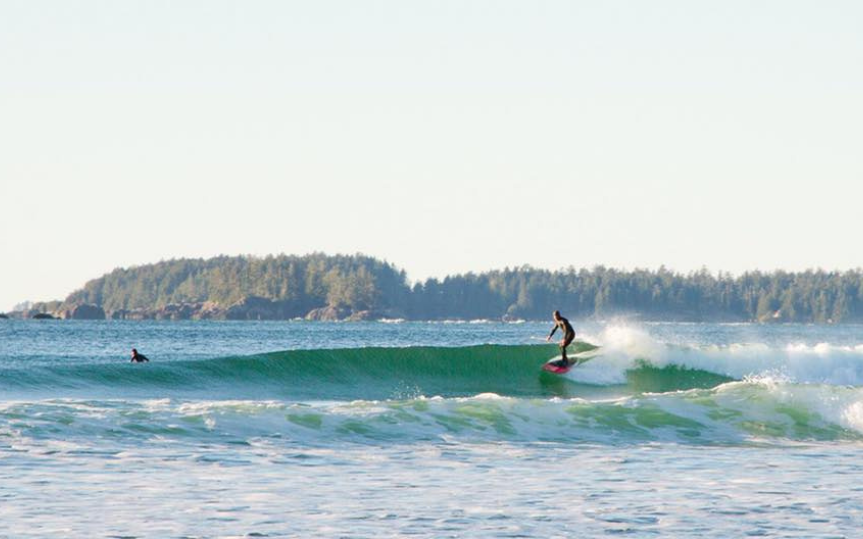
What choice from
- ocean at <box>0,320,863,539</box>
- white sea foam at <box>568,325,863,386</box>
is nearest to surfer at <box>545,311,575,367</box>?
white sea foam at <box>568,325,863,386</box>

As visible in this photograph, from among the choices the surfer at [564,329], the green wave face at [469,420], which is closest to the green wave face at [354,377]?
the surfer at [564,329]

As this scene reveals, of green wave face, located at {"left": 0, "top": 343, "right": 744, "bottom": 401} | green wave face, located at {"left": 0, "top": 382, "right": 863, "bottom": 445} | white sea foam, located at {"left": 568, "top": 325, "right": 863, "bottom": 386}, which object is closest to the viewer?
green wave face, located at {"left": 0, "top": 382, "right": 863, "bottom": 445}

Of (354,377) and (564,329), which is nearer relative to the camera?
(564,329)

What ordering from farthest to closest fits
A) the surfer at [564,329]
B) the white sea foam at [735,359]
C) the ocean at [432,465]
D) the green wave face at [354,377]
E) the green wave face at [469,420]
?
the white sea foam at [735,359], the surfer at [564,329], the green wave face at [354,377], the green wave face at [469,420], the ocean at [432,465]

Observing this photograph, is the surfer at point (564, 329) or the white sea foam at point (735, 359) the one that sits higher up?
the surfer at point (564, 329)

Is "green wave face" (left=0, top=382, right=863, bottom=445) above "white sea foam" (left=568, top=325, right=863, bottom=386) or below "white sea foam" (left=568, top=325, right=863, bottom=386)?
below

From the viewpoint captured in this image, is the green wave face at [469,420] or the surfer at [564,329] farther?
the surfer at [564,329]

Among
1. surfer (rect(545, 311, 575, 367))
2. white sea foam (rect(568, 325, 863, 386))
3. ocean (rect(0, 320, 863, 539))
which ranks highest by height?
surfer (rect(545, 311, 575, 367))

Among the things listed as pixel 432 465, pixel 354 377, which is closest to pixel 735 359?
pixel 354 377

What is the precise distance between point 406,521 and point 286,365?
24.5 metres

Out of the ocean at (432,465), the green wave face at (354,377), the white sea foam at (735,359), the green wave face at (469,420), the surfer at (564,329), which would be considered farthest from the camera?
Result: the white sea foam at (735,359)

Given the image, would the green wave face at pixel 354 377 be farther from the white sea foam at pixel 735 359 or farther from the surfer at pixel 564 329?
the surfer at pixel 564 329

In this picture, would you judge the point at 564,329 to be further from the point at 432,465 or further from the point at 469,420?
the point at 432,465

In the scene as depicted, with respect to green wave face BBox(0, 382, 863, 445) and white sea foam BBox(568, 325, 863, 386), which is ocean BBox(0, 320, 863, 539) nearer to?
green wave face BBox(0, 382, 863, 445)
